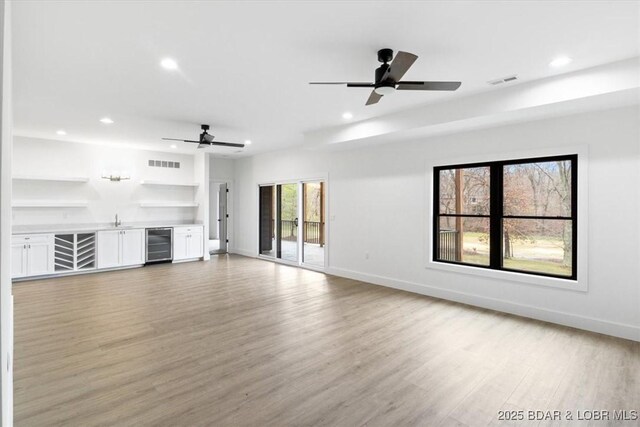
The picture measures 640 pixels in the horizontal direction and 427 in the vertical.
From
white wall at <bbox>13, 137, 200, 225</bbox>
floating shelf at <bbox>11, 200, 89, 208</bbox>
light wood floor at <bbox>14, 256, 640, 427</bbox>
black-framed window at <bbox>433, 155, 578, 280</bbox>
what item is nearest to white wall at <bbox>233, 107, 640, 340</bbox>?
black-framed window at <bbox>433, 155, 578, 280</bbox>

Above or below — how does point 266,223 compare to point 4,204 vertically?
below

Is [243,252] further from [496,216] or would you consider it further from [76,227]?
[496,216]

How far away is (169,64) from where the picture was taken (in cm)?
353

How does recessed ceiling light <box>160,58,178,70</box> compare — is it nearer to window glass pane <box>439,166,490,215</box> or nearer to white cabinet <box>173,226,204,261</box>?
window glass pane <box>439,166,490,215</box>

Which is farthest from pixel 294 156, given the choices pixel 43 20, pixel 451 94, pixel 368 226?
pixel 43 20

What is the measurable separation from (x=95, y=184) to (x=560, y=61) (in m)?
8.63

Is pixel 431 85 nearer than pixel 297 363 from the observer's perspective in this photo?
No

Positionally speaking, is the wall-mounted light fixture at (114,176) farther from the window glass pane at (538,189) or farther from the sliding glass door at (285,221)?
the window glass pane at (538,189)

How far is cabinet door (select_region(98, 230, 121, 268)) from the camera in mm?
7211

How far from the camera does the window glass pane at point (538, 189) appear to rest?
439 cm

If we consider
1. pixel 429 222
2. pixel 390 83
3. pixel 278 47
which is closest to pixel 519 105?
pixel 390 83

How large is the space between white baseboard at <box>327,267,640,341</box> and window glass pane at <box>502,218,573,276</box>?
528 mm

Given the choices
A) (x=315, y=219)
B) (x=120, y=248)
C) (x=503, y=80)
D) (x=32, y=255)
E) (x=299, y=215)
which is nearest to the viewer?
(x=503, y=80)

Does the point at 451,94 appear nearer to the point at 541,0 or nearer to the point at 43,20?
the point at 541,0
